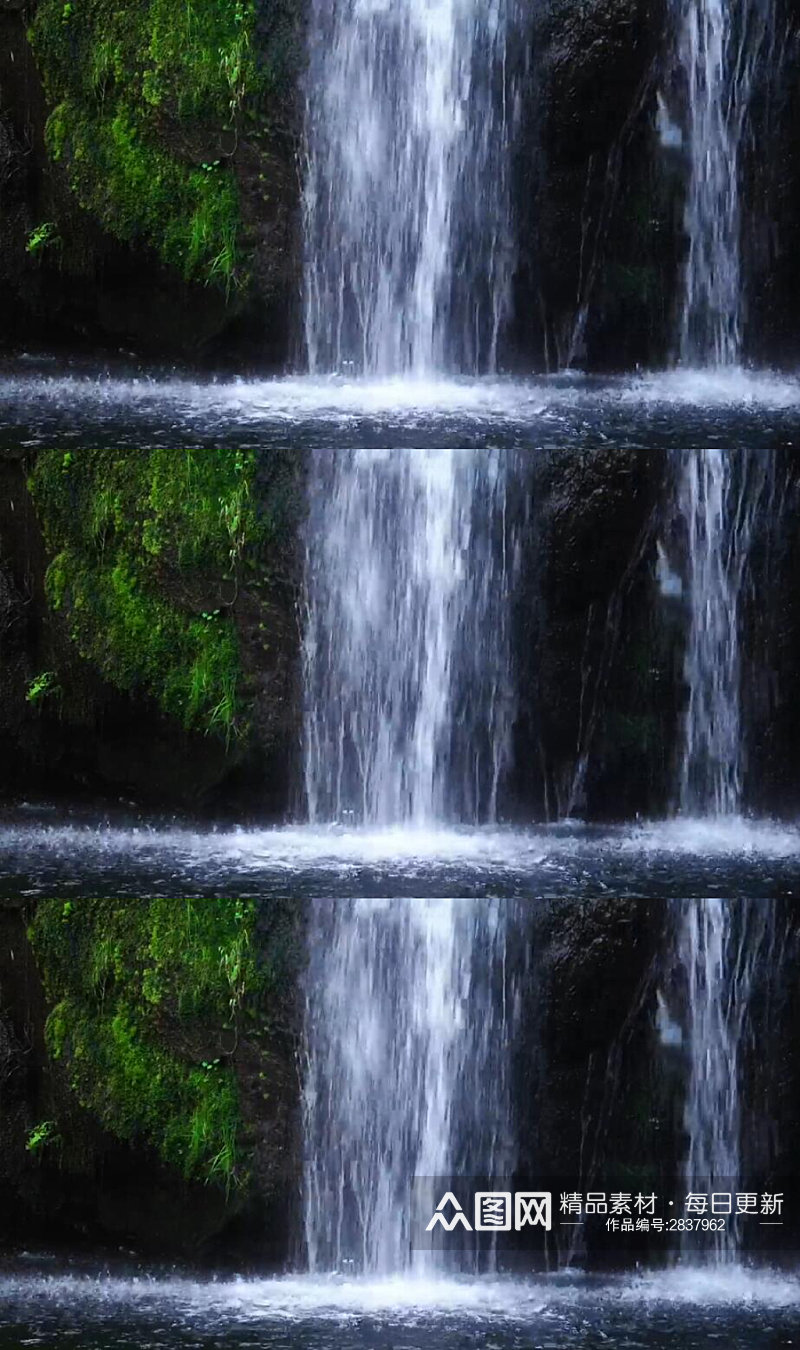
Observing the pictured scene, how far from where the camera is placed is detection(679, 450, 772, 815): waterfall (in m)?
7.52

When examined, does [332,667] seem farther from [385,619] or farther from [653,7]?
[653,7]

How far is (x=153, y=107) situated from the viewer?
7.76 metres

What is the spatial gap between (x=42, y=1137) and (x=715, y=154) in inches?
204

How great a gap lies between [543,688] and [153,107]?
10.0 ft

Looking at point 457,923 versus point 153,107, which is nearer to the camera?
point 457,923

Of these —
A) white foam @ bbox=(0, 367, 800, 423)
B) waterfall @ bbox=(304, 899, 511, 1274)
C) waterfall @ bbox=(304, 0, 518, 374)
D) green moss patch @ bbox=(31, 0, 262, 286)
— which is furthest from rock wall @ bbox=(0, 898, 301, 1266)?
green moss patch @ bbox=(31, 0, 262, 286)

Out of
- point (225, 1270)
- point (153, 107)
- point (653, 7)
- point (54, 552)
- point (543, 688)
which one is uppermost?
point (653, 7)

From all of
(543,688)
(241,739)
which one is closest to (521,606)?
(543,688)

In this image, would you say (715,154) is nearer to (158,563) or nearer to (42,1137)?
(158,563)

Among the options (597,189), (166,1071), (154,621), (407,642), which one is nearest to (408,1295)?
(166,1071)

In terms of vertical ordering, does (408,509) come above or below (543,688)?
above

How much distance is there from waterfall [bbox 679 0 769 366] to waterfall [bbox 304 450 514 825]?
1366 millimetres

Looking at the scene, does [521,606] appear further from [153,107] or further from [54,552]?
[153,107]

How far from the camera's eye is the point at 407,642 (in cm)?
755
